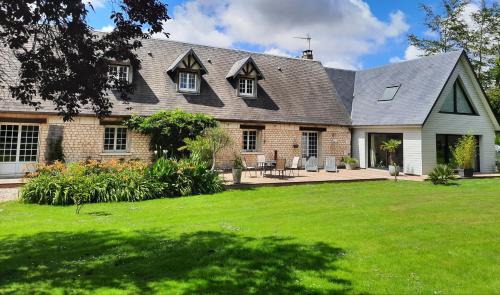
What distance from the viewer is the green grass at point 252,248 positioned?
171 inches

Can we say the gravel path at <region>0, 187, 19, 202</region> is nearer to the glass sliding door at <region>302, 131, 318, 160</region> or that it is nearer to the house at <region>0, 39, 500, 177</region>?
the house at <region>0, 39, 500, 177</region>

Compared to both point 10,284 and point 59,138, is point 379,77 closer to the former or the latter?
point 59,138

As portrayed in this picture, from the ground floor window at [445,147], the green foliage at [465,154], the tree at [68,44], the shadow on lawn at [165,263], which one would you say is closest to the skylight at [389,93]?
the ground floor window at [445,147]

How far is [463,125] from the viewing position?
783 inches

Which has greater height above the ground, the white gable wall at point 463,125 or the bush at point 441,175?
the white gable wall at point 463,125

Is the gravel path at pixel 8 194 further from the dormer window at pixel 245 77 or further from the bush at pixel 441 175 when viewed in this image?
the bush at pixel 441 175

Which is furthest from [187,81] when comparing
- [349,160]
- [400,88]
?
[400,88]

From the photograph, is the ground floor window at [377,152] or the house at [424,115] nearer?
the house at [424,115]

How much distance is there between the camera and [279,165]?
15.6 metres

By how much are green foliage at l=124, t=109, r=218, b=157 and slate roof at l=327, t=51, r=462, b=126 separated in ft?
34.6

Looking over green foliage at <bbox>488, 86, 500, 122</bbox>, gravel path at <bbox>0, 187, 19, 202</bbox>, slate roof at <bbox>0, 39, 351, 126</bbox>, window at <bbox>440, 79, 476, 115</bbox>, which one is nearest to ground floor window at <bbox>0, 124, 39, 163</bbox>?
slate roof at <bbox>0, 39, 351, 126</bbox>

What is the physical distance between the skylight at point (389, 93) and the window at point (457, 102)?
9.68 feet

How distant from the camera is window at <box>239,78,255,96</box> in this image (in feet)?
68.0

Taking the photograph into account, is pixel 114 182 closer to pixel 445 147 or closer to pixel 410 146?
pixel 410 146
